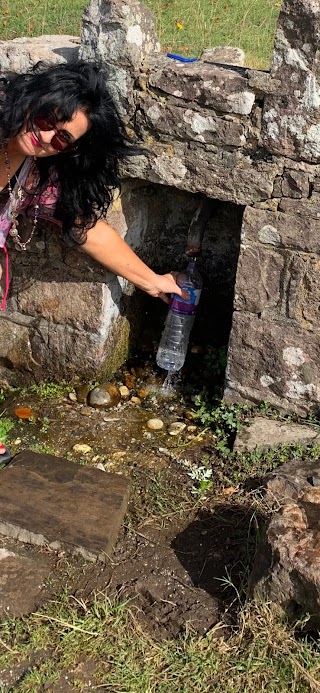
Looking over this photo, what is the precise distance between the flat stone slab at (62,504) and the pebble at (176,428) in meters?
0.53

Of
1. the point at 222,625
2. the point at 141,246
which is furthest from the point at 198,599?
the point at 141,246

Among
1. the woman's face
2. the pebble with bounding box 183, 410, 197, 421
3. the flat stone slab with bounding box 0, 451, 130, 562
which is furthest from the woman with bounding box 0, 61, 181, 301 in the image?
the flat stone slab with bounding box 0, 451, 130, 562

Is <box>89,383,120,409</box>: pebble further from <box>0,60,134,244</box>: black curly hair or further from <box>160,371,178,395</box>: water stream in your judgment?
<box>0,60,134,244</box>: black curly hair

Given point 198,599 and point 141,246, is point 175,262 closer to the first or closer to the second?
point 141,246

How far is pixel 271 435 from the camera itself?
354 centimetres

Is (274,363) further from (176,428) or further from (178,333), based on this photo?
(178,333)

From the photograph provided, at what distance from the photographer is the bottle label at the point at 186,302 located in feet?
12.8

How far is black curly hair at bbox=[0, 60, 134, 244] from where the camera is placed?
9.44ft

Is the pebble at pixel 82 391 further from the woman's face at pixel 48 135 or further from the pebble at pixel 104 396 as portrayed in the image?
the woman's face at pixel 48 135

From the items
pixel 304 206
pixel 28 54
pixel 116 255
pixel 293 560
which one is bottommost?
pixel 293 560

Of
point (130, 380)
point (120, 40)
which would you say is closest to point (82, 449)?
point (130, 380)

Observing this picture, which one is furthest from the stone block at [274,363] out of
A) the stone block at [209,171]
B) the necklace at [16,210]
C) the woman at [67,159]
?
the necklace at [16,210]

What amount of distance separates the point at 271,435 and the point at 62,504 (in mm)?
1116

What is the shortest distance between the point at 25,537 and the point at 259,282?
1.62m
